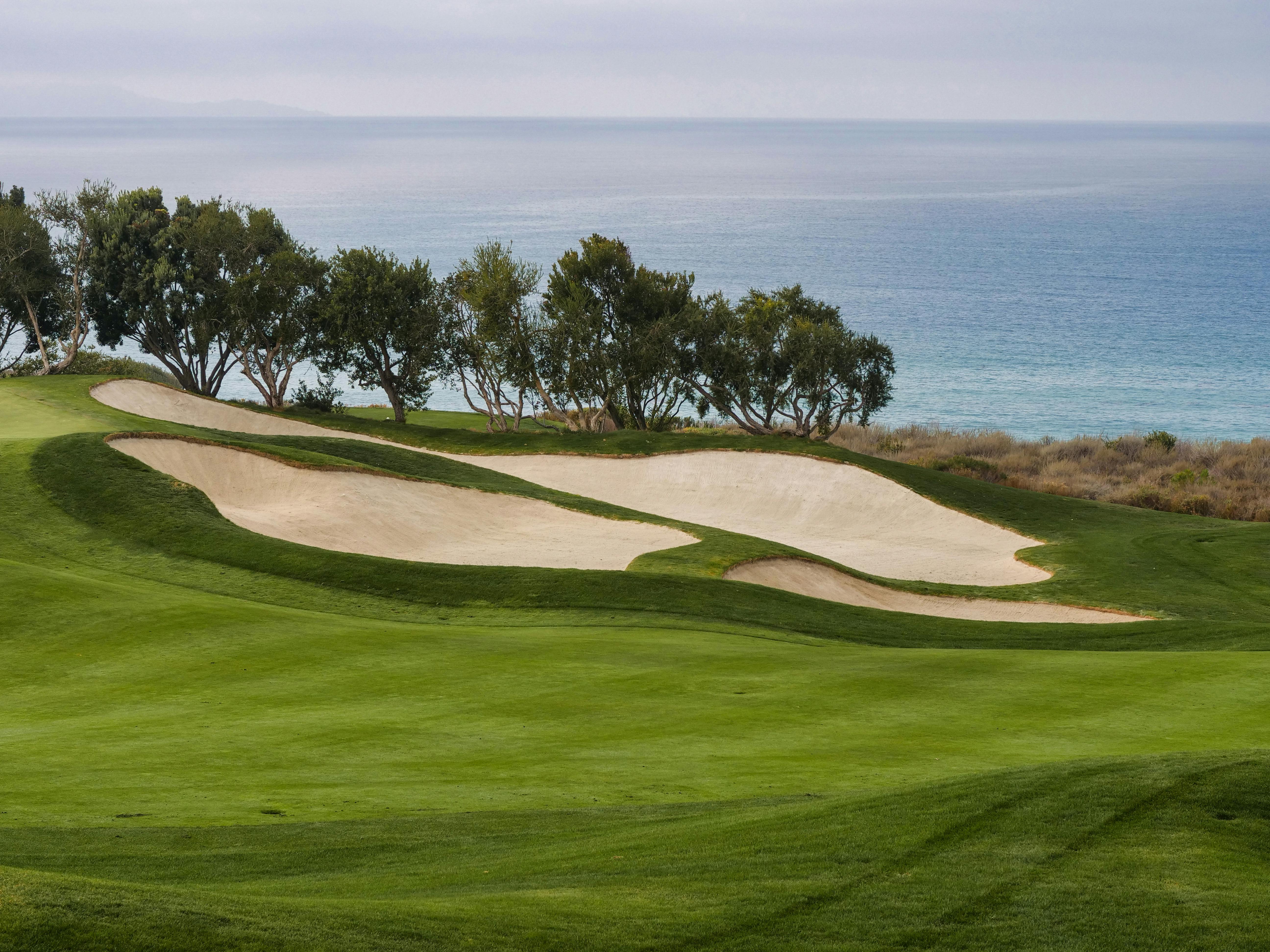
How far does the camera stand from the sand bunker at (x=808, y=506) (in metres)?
31.3

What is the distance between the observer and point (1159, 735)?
11.9 m

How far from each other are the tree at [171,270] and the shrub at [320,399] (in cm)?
375

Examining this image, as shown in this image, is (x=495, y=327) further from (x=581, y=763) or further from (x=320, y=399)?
(x=581, y=763)

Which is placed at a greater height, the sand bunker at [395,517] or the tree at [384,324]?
the tree at [384,324]

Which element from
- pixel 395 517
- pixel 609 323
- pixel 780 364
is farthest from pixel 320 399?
pixel 395 517

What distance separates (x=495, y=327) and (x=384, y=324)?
5198 millimetres

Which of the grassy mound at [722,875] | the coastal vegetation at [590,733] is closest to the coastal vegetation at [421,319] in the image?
the coastal vegetation at [590,733]

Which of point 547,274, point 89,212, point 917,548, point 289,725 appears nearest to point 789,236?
point 547,274

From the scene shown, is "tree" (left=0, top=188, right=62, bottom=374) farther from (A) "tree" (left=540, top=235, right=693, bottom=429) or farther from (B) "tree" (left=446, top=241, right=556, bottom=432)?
(A) "tree" (left=540, top=235, right=693, bottom=429)

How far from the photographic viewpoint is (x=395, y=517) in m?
28.9

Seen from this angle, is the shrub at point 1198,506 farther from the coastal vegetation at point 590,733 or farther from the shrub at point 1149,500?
the coastal vegetation at point 590,733

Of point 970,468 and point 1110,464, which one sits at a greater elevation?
point 1110,464

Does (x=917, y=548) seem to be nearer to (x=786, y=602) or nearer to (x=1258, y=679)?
(x=786, y=602)

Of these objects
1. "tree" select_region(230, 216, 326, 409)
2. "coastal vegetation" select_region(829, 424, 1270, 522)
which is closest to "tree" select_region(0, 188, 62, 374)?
"tree" select_region(230, 216, 326, 409)
